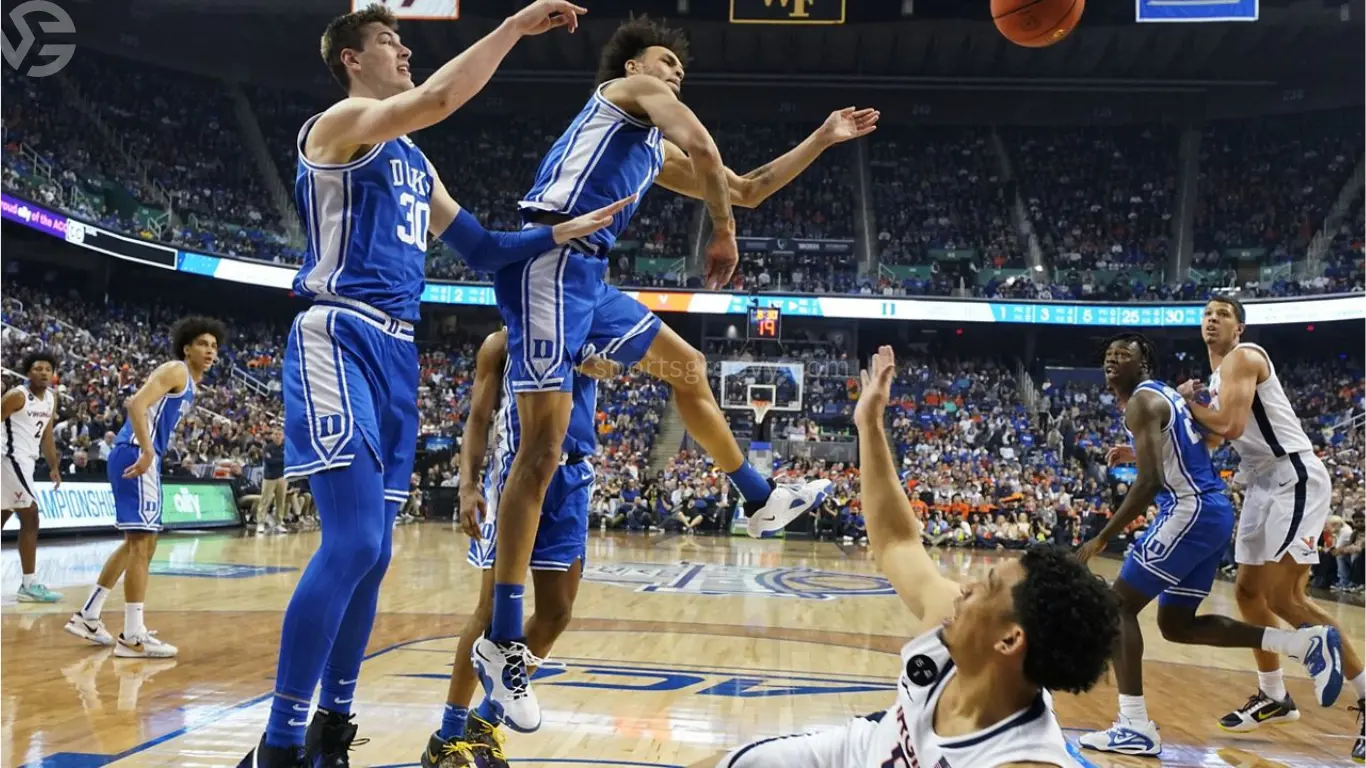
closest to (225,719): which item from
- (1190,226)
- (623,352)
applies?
(623,352)

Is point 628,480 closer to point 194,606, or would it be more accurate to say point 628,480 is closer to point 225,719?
point 194,606

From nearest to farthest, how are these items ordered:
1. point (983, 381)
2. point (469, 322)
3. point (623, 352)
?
point (623, 352) → point (983, 381) → point (469, 322)

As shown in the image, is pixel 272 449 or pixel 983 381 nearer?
pixel 272 449

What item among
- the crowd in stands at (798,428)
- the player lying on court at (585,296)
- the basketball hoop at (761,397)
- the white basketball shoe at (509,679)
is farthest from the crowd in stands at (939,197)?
the white basketball shoe at (509,679)

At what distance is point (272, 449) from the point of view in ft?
56.1

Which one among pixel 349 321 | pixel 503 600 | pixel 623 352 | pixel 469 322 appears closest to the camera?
pixel 349 321

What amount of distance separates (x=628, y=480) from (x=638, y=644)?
15222mm

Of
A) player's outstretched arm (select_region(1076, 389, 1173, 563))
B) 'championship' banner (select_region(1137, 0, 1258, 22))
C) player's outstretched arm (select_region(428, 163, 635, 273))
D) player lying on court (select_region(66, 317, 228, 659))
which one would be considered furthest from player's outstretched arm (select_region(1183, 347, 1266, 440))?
'championship' banner (select_region(1137, 0, 1258, 22))

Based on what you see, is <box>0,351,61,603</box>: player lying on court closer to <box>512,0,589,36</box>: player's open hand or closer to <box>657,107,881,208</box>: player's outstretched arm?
<box>657,107,881,208</box>: player's outstretched arm

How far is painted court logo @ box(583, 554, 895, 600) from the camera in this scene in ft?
34.8

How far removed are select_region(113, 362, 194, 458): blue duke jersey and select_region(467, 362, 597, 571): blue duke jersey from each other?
3249mm

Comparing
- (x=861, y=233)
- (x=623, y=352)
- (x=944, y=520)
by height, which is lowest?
(x=944, y=520)

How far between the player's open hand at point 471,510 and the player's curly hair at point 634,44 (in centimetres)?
162

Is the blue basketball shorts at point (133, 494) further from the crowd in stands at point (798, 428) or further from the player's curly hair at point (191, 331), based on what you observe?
the crowd in stands at point (798, 428)
